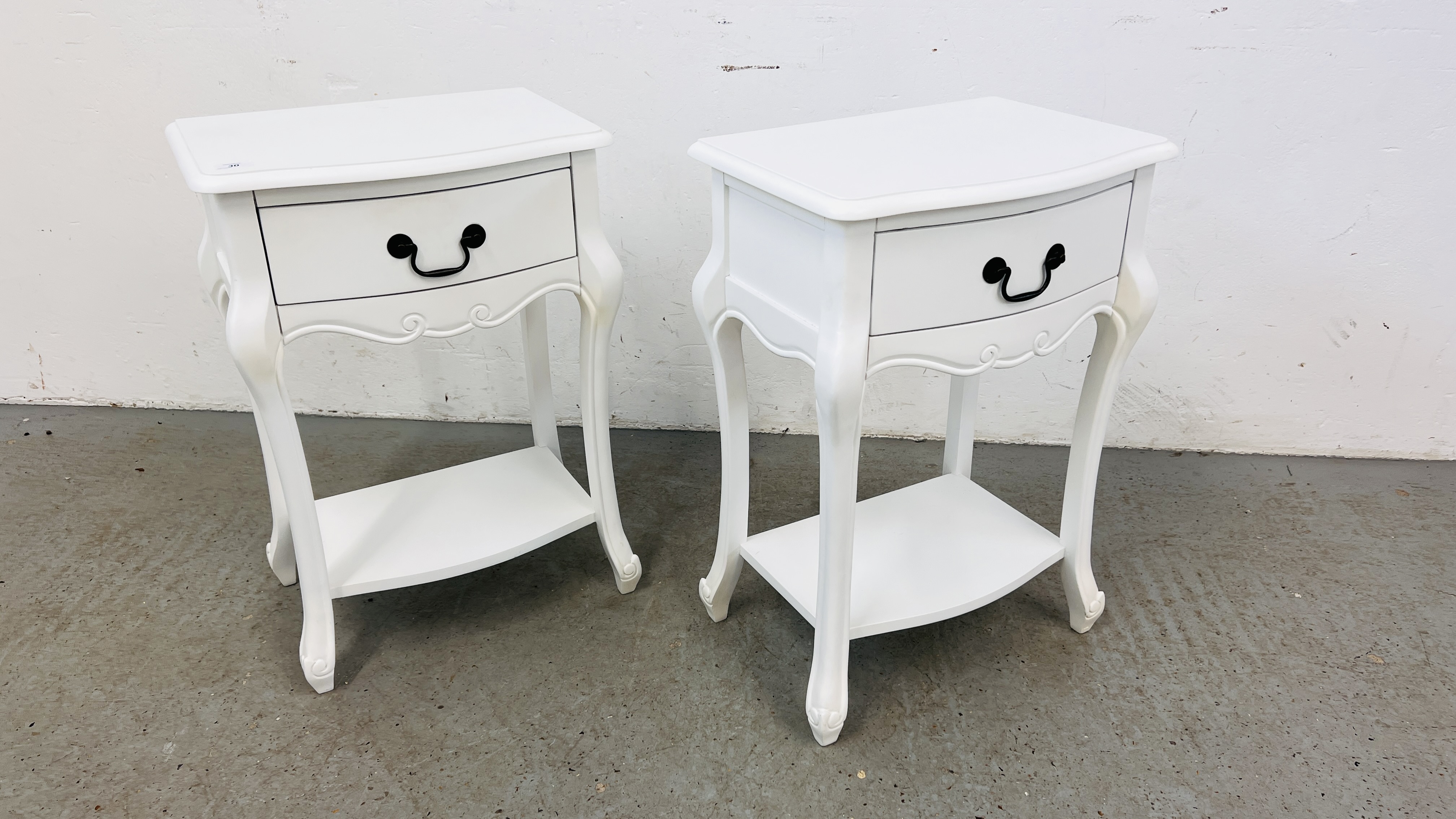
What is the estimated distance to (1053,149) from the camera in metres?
1.37

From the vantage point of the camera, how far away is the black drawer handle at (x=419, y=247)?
142 cm

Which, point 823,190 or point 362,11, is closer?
point 823,190

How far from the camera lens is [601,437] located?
5.89 feet

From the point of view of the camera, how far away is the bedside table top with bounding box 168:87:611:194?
133cm

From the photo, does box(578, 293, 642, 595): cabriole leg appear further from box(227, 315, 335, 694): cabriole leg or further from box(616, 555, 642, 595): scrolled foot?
box(227, 315, 335, 694): cabriole leg

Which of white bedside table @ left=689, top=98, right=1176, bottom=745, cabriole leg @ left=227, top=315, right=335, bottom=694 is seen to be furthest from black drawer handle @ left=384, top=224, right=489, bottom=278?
white bedside table @ left=689, top=98, right=1176, bottom=745

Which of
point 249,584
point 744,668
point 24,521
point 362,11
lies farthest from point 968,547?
point 24,521

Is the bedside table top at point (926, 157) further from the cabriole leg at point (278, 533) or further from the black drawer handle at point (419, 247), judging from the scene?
the cabriole leg at point (278, 533)

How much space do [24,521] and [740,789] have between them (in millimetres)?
1758

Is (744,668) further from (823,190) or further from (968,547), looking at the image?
(823,190)

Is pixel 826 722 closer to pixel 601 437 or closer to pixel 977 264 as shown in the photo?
pixel 601 437

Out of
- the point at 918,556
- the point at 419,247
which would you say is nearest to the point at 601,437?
the point at 419,247

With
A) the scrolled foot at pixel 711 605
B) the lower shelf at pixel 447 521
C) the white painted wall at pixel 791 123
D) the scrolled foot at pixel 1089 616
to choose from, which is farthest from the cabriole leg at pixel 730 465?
the white painted wall at pixel 791 123

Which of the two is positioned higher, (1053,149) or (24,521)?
(1053,149)
